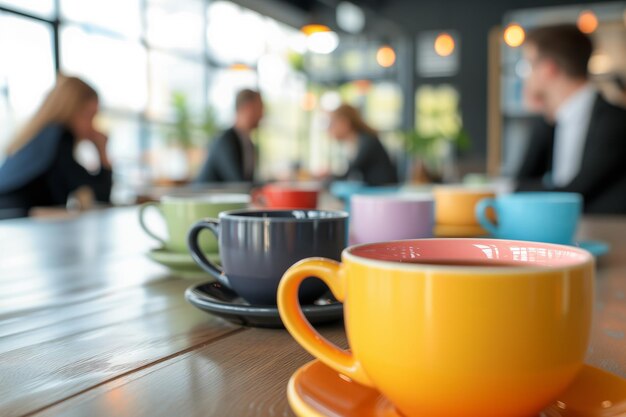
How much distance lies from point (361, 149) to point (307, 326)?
192 inches

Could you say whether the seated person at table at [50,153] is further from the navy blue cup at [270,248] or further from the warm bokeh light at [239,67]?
the warm bokeh light at [239,67]

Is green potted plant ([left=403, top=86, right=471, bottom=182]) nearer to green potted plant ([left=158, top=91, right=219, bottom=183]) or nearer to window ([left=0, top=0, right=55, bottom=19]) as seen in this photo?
green potted plant ([left=158, top=91, right=219, bottom=183])

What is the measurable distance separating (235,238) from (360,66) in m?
10.5

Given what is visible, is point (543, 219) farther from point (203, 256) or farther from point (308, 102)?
point (308, 102)

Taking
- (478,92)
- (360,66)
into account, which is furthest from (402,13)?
(478,92)

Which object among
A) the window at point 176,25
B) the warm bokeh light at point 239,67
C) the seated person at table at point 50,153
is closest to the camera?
the seated person at table at point 50,153

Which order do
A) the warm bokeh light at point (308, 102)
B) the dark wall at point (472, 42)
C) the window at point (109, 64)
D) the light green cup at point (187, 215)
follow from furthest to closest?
the warm bokeh light at point (308, 102), the dark wall at point (472, 42), the window at point (109, 64), the light green cup at point (187, 215)

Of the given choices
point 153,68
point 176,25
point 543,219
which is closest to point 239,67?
point 176,25

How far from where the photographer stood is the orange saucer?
32 cm

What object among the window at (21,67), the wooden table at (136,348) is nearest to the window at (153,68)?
the window at (21,67)

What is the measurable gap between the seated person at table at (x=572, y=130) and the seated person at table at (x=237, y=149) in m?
2.14

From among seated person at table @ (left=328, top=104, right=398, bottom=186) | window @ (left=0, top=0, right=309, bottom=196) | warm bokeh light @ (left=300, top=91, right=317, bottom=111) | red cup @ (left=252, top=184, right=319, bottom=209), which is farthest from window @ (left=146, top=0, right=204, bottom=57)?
red cup @ (left=252, top=184, right=319, bottom=209)

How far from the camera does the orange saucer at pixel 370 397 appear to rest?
0.32 metres

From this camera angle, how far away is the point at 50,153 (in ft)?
10.9
